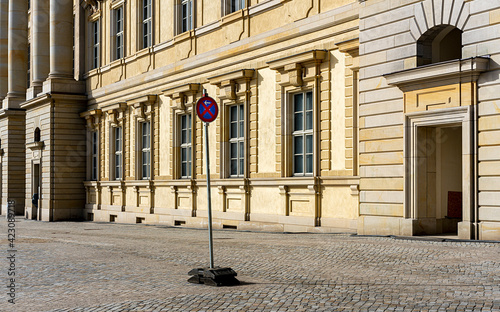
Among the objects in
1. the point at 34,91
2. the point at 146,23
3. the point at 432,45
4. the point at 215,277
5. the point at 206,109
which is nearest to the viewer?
the point at 215,277

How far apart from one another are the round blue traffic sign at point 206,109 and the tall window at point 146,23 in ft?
66.0

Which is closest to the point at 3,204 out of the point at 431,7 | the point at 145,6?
the point at 145,6

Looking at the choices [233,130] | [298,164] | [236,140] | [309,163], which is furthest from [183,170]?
[309,163]

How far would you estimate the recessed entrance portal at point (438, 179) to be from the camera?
16859mm

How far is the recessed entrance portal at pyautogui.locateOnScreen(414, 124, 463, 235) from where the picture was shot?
55.3ft

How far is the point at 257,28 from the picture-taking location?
23.3 meters

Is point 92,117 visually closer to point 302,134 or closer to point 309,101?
point 302,134

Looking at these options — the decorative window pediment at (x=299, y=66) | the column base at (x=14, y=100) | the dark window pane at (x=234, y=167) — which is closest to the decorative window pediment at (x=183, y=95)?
the dark window pane at (x=234, y=167)

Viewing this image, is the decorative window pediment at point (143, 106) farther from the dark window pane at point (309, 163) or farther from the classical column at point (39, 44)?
the classical column at point (39, 44)

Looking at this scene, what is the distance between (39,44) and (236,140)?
19.2 meters

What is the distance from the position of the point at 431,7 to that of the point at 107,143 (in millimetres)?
21130

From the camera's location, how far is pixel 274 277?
1087cm

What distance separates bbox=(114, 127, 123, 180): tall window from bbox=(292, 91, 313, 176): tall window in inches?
535

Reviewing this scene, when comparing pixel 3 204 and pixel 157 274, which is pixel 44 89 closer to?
pixel 3 204
